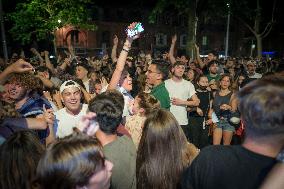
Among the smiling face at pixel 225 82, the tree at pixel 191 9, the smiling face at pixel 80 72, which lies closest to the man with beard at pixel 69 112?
the smiling face at pixel 80 72

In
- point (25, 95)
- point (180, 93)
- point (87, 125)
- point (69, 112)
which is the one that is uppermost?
point (87, 125)

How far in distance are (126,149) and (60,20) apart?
771 inches

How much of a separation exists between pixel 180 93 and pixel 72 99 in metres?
2.72

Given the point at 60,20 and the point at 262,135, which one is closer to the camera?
the point at 262,135

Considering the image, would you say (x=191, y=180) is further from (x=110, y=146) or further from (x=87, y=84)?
(x=87, y=84)

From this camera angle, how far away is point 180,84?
6742 millimetres

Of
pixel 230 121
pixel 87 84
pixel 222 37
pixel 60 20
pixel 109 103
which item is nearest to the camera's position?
pixel 109 103

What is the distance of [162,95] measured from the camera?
20.5ft

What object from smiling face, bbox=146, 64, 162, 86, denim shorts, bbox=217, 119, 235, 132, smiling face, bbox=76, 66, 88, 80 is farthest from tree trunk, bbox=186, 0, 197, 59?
smiling face, bbox=146, 64, 162, 86

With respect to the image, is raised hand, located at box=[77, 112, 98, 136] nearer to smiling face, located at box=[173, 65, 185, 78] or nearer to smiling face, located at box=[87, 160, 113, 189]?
smiling face, located at box=[87, 160, 113, 189]

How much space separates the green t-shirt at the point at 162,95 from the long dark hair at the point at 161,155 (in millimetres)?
3119

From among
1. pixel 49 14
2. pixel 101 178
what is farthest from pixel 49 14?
pixel 101 178

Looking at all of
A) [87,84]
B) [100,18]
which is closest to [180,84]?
[87,84]

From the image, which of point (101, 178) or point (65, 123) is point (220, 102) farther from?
point (101, 178)
